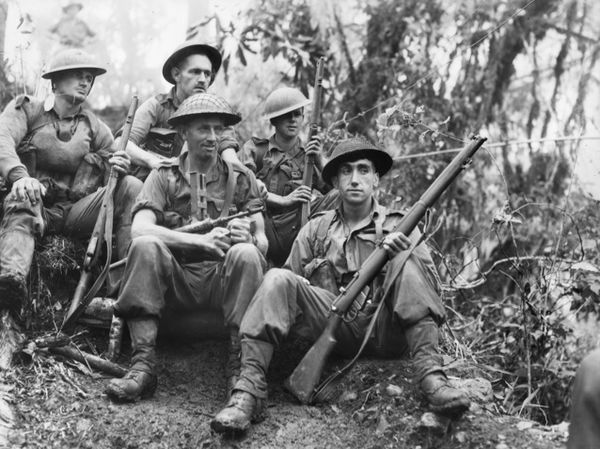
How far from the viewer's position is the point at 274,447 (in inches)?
235

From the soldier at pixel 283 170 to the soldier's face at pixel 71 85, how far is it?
1.69 meters

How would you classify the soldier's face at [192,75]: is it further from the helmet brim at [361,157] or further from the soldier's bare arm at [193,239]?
the soldier's bare arm at [193,239]

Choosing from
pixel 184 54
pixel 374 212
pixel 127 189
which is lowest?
pixel 374 212

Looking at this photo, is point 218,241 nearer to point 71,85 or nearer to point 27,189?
point 27,189

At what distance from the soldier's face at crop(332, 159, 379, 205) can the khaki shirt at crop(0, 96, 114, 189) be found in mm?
2326

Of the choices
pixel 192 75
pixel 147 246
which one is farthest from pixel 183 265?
pixel 192 75

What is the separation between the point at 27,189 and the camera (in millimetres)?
6973

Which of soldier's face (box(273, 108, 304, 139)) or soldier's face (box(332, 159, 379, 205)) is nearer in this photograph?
soldier's face (box(332, 159, 379, 205))

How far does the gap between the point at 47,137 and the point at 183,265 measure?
1942 millimetres

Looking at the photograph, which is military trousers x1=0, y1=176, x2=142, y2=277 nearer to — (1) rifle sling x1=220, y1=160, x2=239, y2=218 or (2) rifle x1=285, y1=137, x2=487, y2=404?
(1) rifle sling x1=220, y1=160, x2=239, y2=218

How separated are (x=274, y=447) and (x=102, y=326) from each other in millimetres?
A: 2148

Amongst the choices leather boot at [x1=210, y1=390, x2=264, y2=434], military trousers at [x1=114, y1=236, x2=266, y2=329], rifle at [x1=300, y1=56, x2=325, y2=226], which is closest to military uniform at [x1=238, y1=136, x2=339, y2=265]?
rifle at [x1=300, y1=56, x2=325, y2=226]

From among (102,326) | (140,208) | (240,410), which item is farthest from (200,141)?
(240,410)

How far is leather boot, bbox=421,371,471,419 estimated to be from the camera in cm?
564
